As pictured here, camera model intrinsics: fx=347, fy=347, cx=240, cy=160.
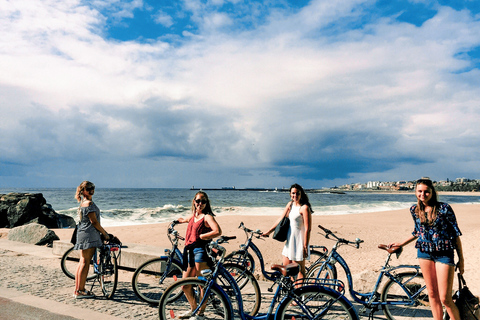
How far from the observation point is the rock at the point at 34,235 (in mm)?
10977

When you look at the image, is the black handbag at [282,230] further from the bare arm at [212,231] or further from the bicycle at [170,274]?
the bare arm at [212,231]

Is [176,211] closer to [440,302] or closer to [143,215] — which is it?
[143,215]

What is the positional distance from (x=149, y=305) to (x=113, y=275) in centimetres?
105

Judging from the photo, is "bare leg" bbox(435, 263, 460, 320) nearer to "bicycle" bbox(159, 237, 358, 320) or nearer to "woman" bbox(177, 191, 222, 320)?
"bicycle" bbox(159, 237, 358, 320)

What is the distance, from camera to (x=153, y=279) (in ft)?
22.1

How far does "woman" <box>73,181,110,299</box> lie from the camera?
5566 millimetres

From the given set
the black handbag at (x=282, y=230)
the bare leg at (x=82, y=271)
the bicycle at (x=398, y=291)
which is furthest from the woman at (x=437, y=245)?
the bare leg at (x=82, y=271)

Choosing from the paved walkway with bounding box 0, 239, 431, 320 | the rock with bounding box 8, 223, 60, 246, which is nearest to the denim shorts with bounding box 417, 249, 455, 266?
the paved walkway with bounding box 0, 239, 431, 320

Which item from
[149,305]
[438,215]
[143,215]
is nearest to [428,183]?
[438,215]

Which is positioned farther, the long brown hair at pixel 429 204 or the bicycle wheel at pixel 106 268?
the bicycle wheel at pixel 106 268

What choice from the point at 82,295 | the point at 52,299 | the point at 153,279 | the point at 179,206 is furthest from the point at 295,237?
the point at 179,206

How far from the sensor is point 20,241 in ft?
36.6

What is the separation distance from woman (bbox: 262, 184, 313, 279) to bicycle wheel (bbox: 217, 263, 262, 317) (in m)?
0.69

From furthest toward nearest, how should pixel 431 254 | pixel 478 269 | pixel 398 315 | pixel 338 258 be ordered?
pixel 478 269, pixel 338 258, pixel 398 315, pixel 431 254
